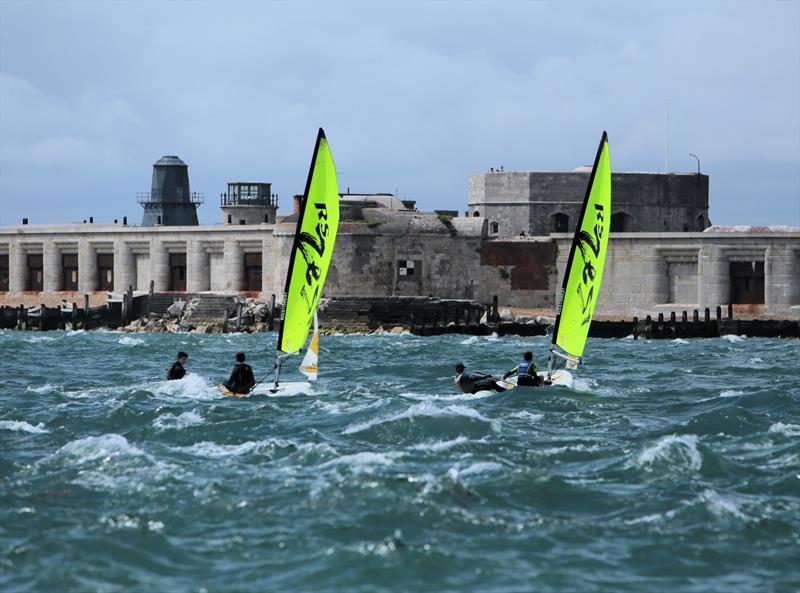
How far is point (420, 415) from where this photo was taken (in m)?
26.4

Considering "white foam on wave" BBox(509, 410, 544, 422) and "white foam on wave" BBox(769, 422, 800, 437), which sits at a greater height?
"white foam on wave" BBox(509, 410, 544, 422)

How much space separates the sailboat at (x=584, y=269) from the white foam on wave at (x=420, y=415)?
4463 mm

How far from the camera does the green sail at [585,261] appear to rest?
31.2 metres

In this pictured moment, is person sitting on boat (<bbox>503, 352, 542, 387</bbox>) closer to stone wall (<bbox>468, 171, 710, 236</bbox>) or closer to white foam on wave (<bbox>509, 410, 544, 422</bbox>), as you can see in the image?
white foam on wave (<bbox>509, 410, 544, 422</bbox>)

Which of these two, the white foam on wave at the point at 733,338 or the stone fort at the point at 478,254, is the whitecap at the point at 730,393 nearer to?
the white foam on wave at the point at 733,338

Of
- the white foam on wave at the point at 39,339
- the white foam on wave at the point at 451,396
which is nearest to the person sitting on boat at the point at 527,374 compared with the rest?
the white foam on wave at the point at 451,396

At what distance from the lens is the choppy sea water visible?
16.4m

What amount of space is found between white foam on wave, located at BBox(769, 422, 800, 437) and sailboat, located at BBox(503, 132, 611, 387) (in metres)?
5.95

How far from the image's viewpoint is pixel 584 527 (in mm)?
18203

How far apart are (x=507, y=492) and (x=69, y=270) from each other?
60198 mm

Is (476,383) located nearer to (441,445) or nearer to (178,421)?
(178,421)

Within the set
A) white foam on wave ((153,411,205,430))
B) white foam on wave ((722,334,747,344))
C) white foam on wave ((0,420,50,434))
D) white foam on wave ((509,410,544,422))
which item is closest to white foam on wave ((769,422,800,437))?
white foam on wave ((509,410,544,422))

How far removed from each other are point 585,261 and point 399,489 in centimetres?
1297

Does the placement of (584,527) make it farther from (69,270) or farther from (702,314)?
(69,270)
